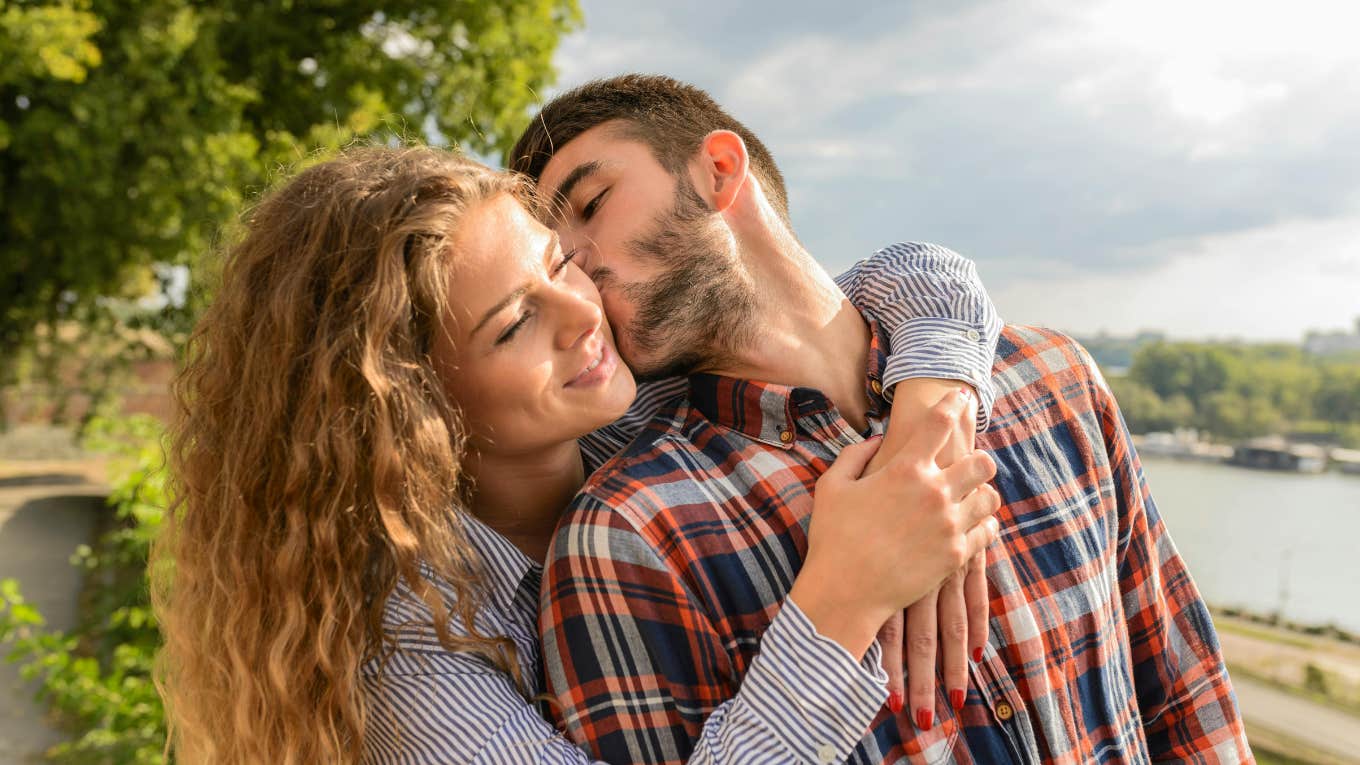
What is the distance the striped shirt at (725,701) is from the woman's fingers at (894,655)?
7 centimetres

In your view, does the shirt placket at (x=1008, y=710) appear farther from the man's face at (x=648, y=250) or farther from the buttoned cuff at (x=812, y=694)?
the man's face at (x=648, y=250)

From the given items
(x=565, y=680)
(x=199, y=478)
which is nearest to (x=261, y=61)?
(x=199, y=478)

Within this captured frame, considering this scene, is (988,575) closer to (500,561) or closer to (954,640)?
(954,640)

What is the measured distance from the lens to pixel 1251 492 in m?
6.17

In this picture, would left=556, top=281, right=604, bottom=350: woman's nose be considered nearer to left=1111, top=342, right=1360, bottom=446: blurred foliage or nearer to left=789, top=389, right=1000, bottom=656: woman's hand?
left=789, top=389, right=1000, bottom=656: woman's hand

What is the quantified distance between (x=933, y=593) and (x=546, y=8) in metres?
9.38

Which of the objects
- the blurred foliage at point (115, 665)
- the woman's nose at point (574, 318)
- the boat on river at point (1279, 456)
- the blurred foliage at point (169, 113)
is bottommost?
the blurred foliage at point (115, 665)

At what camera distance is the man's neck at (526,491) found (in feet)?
6.15

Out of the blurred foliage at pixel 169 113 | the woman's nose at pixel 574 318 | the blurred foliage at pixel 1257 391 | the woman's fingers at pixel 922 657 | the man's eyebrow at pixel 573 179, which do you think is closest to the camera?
the woman's fingers at pixel 922 657

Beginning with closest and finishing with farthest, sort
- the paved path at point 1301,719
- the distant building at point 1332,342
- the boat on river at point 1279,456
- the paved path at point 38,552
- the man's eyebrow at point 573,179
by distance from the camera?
the man's eyebrow at point 573,179 → the paved path at point 38,552 → the paved path at point 1301,719 → the boat on river at point 1279,456 → the distant building at point 1332,342

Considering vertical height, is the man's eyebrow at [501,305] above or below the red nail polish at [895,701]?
above

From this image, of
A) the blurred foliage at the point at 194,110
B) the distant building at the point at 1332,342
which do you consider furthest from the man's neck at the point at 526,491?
the distant building at the point at 1332,342

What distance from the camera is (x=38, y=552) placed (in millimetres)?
8500

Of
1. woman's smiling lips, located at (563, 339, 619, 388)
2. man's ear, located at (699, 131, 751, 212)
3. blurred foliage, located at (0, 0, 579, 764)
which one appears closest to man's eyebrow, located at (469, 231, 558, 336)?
woman's smiling lips, located at (563, 339, 619, 388)
